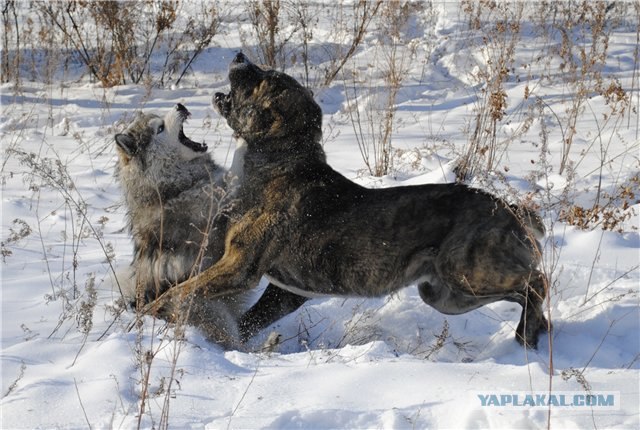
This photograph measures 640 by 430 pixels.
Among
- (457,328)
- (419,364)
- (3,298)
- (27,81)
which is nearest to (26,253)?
(3,298)

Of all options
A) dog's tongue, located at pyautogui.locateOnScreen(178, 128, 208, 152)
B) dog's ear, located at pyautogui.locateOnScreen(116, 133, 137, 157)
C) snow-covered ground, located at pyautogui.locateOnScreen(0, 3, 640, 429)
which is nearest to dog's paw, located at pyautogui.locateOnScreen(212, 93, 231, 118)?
dog's tongue, located at pyautogui.locateOnScreen(178, 128, 208, 152)

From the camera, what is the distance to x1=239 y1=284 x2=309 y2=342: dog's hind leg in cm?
638

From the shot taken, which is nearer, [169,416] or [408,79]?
[169,416]

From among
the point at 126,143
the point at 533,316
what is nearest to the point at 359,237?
the point at 533,316

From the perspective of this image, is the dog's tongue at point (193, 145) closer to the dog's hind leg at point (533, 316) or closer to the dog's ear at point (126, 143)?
the dog's ear at point (126, 143)

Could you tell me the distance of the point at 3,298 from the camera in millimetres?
5891

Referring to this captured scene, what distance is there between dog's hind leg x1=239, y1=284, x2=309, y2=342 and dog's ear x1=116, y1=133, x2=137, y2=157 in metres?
1.57

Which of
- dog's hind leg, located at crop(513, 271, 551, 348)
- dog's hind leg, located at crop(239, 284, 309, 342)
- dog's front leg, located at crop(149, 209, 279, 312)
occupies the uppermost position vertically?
dog's front leg, located at crop(149, 209, 279, 312)

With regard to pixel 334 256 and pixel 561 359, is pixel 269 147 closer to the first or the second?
pixel 334 256

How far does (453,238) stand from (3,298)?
332 cm

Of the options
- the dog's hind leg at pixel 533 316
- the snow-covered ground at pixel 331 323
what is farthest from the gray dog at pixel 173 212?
the dog's hind leg at pixel 533 316

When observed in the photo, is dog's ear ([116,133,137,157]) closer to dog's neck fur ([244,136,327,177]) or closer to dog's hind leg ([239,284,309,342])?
dog's neck fur ([244,136,327,177])

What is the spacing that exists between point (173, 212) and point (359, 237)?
5.33 ft

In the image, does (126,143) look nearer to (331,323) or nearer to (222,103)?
(222,103)
